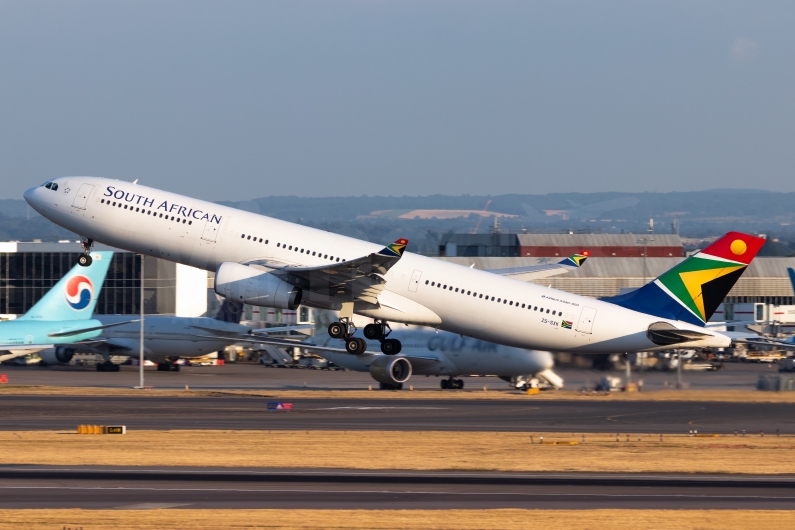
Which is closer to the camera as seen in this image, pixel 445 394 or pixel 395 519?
pixel 395 519

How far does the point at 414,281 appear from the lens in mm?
46156

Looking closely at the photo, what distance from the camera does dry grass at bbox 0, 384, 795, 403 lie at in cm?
5525

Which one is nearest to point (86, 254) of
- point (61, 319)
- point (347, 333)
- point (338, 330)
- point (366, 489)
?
point (338, 330)

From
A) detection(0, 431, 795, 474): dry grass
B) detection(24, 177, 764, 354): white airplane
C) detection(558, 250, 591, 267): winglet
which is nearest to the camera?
detection(0, 431, 795, 474): dry grass

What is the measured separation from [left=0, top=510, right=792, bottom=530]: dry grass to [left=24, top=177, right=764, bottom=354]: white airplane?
19996mm

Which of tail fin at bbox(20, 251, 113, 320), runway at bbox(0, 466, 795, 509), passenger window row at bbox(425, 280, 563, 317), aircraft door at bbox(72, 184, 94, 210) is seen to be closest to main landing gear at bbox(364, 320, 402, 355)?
passenger window row at bbox(425, 280, 563, 317)

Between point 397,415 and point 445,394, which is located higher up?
point 445,394

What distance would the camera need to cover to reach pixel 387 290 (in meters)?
46.3

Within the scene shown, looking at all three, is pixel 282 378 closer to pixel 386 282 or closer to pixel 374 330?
pixel 374 330

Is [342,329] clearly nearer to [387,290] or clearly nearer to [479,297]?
[387,290]

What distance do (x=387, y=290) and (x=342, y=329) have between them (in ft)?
8.65

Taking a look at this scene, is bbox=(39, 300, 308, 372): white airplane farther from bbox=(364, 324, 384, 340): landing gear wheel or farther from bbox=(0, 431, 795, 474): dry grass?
bbox=(0, 431, 795, 474): dry grass

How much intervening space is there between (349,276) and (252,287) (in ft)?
13.7

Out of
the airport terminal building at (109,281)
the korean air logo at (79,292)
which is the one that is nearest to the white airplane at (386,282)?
the korean air logo at (79,292)
